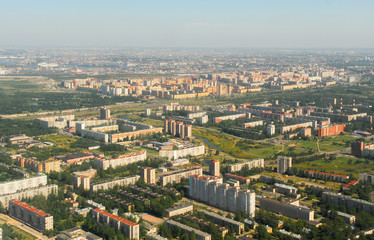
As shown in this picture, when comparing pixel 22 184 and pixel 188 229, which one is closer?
pixel 188 229

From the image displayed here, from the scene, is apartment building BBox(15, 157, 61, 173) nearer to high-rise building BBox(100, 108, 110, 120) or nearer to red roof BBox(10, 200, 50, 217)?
red roof BBox(10, 200, 50, 217)

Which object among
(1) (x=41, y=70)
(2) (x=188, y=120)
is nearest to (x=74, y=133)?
(2) (x=188, y=120)

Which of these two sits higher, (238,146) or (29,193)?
(29,193)

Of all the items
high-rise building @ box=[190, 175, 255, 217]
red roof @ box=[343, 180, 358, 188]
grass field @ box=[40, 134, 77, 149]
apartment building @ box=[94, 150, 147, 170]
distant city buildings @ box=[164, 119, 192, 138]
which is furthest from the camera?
distant city buildings @ box=[164, 119, 192, 138]

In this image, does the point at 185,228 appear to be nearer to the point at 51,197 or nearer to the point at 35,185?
the point at 51,197

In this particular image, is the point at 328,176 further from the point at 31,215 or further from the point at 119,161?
the point at 31,215

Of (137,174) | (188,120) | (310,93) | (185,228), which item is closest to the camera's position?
(185,228)

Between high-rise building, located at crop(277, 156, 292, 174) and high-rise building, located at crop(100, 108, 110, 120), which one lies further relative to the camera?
high-rise building, located at crop(100, 108, 110, 120)

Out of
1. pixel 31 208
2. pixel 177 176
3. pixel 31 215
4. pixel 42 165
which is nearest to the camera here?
pixel 31 215

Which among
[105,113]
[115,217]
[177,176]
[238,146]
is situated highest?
[105,113]

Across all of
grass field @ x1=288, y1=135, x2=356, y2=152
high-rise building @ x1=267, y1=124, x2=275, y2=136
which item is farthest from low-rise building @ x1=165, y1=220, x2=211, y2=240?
high-rise building @ x1=267, y1=124, x2=275, y2=136

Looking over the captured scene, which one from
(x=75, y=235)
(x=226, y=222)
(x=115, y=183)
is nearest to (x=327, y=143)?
(x=115, y=183)
